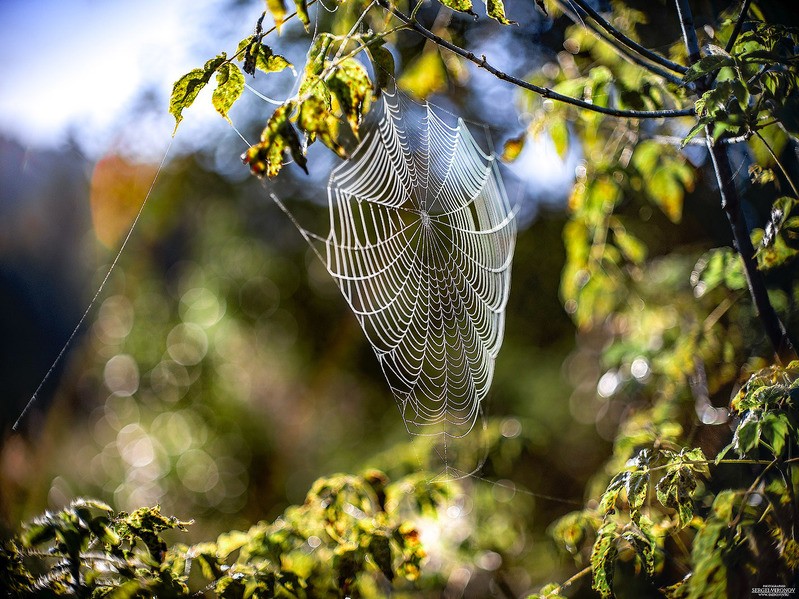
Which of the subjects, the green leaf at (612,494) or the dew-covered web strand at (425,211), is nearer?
the green leaf at (612,494)

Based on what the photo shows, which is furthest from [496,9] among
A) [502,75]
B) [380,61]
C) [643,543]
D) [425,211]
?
[425,211]

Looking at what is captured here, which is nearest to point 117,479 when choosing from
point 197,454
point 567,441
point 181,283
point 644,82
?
point 197,454

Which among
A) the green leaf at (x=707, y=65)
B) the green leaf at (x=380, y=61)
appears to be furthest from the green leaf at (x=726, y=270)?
the green leaf at (x=380, y=61)

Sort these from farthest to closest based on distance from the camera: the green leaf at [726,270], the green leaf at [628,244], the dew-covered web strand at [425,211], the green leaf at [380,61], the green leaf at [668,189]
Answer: the dew-covered web strand at [425,211], the green leaf at [628,244], the green leaf at [668,189], the green leaf at [726,270], the green leaf at [380,61]

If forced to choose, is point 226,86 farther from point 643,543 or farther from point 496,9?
point 643,543

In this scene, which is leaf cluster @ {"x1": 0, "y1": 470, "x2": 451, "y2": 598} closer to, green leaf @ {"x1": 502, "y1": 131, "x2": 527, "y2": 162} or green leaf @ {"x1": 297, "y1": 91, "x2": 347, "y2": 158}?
green leaf @ {"x1": 297, "y1": 91, "x2": 347, "y2": 158}

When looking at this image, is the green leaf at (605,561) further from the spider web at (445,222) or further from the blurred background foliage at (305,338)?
the spider web at (445,222)
